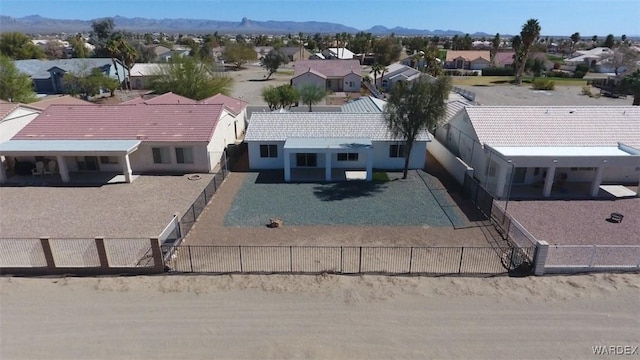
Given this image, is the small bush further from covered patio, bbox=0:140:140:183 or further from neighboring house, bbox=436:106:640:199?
covered patio, bbox=0:140:140:183

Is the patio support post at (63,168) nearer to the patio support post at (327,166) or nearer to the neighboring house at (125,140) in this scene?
the neighboring house at (125,140)

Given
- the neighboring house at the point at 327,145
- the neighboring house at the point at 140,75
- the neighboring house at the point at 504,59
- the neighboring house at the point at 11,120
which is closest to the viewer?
the neighboring house at the point at 327,145

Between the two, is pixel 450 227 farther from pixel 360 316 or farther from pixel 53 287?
pixel 53 287

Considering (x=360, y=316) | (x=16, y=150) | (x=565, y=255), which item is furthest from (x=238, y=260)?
(x=16, y=150)

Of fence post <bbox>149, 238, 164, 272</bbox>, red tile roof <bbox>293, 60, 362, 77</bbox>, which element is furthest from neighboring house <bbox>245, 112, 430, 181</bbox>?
red tile roof <bbox>293, 60, 362, 77</bbox>

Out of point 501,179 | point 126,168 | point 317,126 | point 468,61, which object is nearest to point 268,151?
point 317,126

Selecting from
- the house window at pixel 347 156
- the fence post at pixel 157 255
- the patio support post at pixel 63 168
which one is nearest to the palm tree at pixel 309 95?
the house window at pixel 347 156
